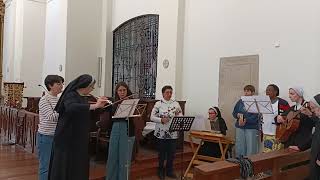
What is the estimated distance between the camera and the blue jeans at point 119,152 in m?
4.49

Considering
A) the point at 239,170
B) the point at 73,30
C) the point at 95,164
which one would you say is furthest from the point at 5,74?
the point at 239,170

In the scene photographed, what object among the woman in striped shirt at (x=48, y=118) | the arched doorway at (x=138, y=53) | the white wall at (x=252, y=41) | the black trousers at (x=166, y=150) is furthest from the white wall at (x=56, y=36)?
the woman in striped shirt at (x=48, y=118)

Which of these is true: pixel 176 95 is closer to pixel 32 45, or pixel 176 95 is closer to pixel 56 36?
pixel 56 36

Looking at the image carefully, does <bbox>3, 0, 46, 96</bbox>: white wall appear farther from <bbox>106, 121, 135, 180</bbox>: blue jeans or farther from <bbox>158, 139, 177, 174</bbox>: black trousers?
<bbox>106, 121, 135, 180</bbox>: blue jeans

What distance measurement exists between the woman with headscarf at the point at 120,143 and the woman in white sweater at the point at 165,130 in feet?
2.76

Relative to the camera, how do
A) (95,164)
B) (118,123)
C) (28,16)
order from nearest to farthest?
(118,123), (95,164), (28,16)

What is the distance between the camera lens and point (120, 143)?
451cm

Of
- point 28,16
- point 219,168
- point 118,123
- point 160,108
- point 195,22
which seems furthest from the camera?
point 28,16

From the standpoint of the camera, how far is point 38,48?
1361 centimetres

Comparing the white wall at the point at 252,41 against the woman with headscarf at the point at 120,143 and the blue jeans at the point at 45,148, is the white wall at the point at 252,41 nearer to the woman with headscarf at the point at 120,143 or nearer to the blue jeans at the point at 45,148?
the woman with headscarf at the point at 120,143

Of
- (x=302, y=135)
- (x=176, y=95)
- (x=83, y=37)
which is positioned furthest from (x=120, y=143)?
(x=83, y=37)

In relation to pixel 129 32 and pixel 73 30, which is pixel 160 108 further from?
pixel 73 30

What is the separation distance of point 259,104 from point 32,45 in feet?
35.6

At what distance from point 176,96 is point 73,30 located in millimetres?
4471
